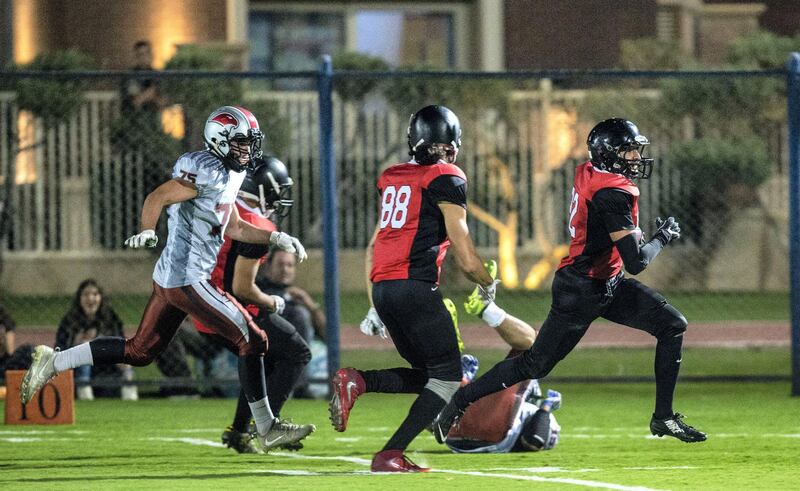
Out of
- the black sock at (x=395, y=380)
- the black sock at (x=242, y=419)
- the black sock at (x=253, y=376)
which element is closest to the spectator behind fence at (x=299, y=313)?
the black sock at (x=242, y=419)

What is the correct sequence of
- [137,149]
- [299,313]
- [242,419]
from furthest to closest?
1. [137,149]
2. [299,313]
3. [242,419]

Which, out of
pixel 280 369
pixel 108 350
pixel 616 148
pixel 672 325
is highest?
pixel 616 148

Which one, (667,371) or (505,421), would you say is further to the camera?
(505,421)

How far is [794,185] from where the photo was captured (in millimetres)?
12906

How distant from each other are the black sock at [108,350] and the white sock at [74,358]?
3 cm

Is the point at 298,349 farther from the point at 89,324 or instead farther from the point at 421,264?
the point at 89,324

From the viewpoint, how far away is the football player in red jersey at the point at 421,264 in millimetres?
8711

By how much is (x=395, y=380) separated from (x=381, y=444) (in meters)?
1.66

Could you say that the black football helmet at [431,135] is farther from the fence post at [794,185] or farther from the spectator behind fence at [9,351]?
the spectator behind fence at [9,351]

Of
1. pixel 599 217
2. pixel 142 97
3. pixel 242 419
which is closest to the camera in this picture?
pixel 599 217

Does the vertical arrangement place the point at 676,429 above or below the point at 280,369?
below

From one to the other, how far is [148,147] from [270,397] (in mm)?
5803

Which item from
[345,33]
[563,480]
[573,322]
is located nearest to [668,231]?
[573,322]

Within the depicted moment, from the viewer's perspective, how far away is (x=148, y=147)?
15.4 metres
